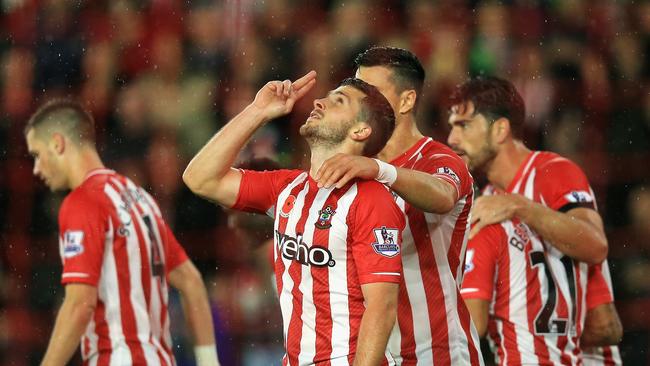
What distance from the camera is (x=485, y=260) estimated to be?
4.35 metres

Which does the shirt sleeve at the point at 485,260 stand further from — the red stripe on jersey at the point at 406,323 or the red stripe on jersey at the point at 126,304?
the red stripe on jersey at the point at 126,304

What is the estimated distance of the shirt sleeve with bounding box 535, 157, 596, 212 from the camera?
441cm

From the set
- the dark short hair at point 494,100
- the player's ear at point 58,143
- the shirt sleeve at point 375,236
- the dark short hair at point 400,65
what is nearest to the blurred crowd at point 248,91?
the dark short hair at point 494,100

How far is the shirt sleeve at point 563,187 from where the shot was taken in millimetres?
4406

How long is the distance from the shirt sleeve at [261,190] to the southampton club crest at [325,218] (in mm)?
305

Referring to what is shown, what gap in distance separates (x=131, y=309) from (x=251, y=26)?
3.47 meters

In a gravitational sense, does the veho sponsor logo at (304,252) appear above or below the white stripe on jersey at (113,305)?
above

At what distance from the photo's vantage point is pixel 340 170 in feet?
9.74

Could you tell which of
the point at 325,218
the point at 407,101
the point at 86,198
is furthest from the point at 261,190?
the point at 86,198

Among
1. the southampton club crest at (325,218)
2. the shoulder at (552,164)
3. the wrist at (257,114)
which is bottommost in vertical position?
the southampton club crest at (325,218)

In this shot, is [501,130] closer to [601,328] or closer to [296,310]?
[601,328]

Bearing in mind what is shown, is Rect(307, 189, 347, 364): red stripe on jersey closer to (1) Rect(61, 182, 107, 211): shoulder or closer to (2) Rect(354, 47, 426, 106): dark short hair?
(2) Rect(354, 47, 426, 106): dark short hair

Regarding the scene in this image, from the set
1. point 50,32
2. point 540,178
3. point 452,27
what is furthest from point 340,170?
point 50,32

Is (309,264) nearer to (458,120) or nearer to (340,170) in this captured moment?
(340,170)
